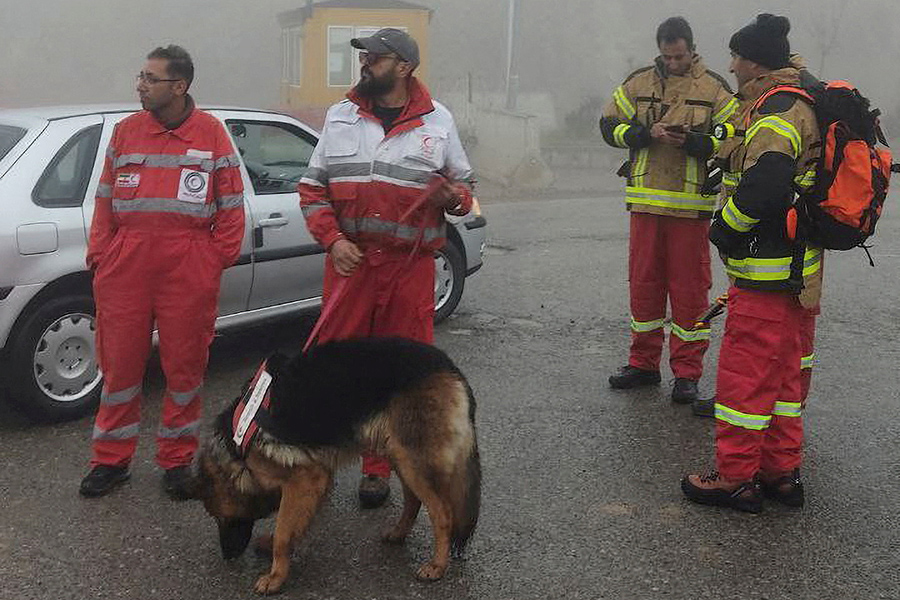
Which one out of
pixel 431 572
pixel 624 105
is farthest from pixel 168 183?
pixel 624 105

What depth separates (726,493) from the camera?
4.00 m

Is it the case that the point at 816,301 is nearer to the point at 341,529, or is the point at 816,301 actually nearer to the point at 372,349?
the point at 372,349

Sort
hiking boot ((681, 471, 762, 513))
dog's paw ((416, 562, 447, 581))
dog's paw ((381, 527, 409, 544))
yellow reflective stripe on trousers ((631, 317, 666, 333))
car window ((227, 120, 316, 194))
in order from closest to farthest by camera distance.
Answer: dog's paw ((416, 562, 447, 581)) → dog's paw ((381, 527, 409, 544)) → hiking boot ((681, 471, 762, 513)) → yellow reflective stripe on trousers ((631, 317, 666, 333)) → car window ((227, 120, 316, 194))

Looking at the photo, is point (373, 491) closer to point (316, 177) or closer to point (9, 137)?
point (316, 177)

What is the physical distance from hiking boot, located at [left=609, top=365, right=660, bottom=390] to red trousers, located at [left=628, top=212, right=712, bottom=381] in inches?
7.7

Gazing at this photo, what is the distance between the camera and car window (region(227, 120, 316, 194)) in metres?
5.80

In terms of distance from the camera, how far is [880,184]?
3791mm

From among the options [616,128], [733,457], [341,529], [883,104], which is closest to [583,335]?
[616,128]

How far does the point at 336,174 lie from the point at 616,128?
2.20 meters

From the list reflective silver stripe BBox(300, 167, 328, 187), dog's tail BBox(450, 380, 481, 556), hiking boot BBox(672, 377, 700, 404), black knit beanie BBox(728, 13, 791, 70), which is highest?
black knit beanie BBox(728, 13, 791, 70)

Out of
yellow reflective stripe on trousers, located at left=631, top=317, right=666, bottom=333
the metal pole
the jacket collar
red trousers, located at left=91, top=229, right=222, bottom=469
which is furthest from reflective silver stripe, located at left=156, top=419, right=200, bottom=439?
the metal pole

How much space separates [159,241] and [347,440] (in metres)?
1.28

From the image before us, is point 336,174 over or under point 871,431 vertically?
over

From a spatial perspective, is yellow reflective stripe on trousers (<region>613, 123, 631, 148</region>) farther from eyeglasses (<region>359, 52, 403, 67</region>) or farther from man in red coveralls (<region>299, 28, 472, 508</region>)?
eyeglasses (<region>359, 52, 403, 67</region>)
